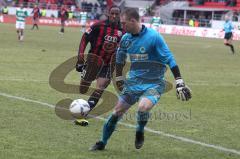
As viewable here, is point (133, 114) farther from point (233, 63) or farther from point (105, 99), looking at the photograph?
point (233, 63)

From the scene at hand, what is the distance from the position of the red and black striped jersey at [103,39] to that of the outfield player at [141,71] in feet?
7.60

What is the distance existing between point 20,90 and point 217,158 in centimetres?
731

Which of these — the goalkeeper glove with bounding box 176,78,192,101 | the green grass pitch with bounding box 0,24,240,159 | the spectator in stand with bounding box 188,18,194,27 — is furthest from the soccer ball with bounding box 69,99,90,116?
the spectator in stand with bounding box 188,18,194,27

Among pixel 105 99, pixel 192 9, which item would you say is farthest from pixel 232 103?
pixel 192 9

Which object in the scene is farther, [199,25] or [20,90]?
[199,25]

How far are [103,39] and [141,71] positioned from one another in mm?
2625

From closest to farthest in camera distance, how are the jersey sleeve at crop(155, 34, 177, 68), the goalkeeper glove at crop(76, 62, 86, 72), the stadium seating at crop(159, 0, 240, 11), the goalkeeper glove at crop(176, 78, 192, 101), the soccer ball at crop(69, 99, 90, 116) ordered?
the goalkeeper glove at crop(176, 78, 192, 101)
the jersey sleeve at crop(155, 34, 177, 68)
the soccer ball at crop(69, 99, 90, 116)
the goalkeeper glove at crop(76, 62, 86, 72)
the stadium seating at crop(159, 0, 240, 11)

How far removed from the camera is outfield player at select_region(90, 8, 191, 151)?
8.10 meters

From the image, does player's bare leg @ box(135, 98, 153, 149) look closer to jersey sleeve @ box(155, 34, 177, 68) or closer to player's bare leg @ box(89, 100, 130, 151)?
player's bare leg @ box(89, 100, 130, 151)

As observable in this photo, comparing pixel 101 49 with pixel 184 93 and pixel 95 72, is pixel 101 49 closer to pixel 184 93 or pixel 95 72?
pixel 95 72

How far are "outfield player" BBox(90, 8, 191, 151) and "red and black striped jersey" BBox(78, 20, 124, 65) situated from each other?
2.32 meters

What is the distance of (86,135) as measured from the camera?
9570 mm

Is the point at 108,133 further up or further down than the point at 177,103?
further up

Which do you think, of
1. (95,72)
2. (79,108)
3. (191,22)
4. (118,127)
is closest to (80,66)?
(95,72)
